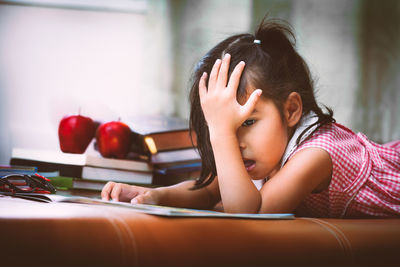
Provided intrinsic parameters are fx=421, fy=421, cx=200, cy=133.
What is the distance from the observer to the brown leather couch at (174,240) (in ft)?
1.22

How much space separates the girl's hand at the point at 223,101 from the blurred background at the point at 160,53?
875mm

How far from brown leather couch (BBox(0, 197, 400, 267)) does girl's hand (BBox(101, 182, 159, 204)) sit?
31 cm

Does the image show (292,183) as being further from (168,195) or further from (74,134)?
(74,134)

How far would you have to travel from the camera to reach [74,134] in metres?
1.23

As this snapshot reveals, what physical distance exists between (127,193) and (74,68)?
3.31 feet

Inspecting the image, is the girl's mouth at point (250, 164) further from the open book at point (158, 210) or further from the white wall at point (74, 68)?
the white wall at point (74, 68)

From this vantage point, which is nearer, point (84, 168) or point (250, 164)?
point (250, 164)

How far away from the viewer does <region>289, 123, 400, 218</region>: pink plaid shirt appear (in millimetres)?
811

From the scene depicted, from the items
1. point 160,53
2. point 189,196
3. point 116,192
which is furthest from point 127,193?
point 160,53

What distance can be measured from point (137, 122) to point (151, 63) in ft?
1.44

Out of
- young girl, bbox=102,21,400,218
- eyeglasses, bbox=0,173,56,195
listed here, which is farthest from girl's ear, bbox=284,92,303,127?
eyeglasses, bbox=0,173,56,195

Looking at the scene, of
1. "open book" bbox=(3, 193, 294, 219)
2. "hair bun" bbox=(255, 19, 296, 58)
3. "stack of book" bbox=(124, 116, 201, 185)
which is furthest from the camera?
"stack of book" bbox=(124, 116, 201, 185)

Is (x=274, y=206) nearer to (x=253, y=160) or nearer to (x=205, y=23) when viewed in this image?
(x=253, y=160)

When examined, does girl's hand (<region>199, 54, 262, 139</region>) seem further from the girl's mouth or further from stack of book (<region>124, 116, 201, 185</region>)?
stack of book (<region>124, 116, 201, 185</region>)
